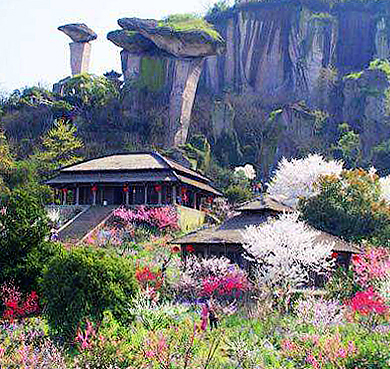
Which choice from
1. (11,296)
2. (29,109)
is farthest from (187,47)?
(11,296)

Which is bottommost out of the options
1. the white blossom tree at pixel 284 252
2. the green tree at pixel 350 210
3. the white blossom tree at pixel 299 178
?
the white blossom tree at pixel 299 178

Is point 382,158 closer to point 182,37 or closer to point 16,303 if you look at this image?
point 182,37

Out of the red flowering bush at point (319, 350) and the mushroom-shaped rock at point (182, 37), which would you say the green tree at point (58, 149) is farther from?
the red flowering bush at point (319, 350)

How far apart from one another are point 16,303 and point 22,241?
216 cm

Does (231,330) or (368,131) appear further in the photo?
(368,131)

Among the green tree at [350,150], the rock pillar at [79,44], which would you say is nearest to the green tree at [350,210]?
the green tree at [350,150]

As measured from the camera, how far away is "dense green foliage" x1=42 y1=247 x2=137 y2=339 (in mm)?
15312

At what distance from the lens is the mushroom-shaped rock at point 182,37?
52.9 m

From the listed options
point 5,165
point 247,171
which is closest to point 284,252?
point 247,171

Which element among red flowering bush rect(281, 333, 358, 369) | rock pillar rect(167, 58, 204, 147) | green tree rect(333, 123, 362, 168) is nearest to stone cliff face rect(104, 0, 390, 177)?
rock pillar rect(167, 58, 204, 147)

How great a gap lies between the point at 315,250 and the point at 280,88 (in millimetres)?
45933

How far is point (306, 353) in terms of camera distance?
528 inches

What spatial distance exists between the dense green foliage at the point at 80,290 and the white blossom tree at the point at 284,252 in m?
6.01

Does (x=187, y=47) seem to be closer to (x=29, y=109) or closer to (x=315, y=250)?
(x=29, y=109)
